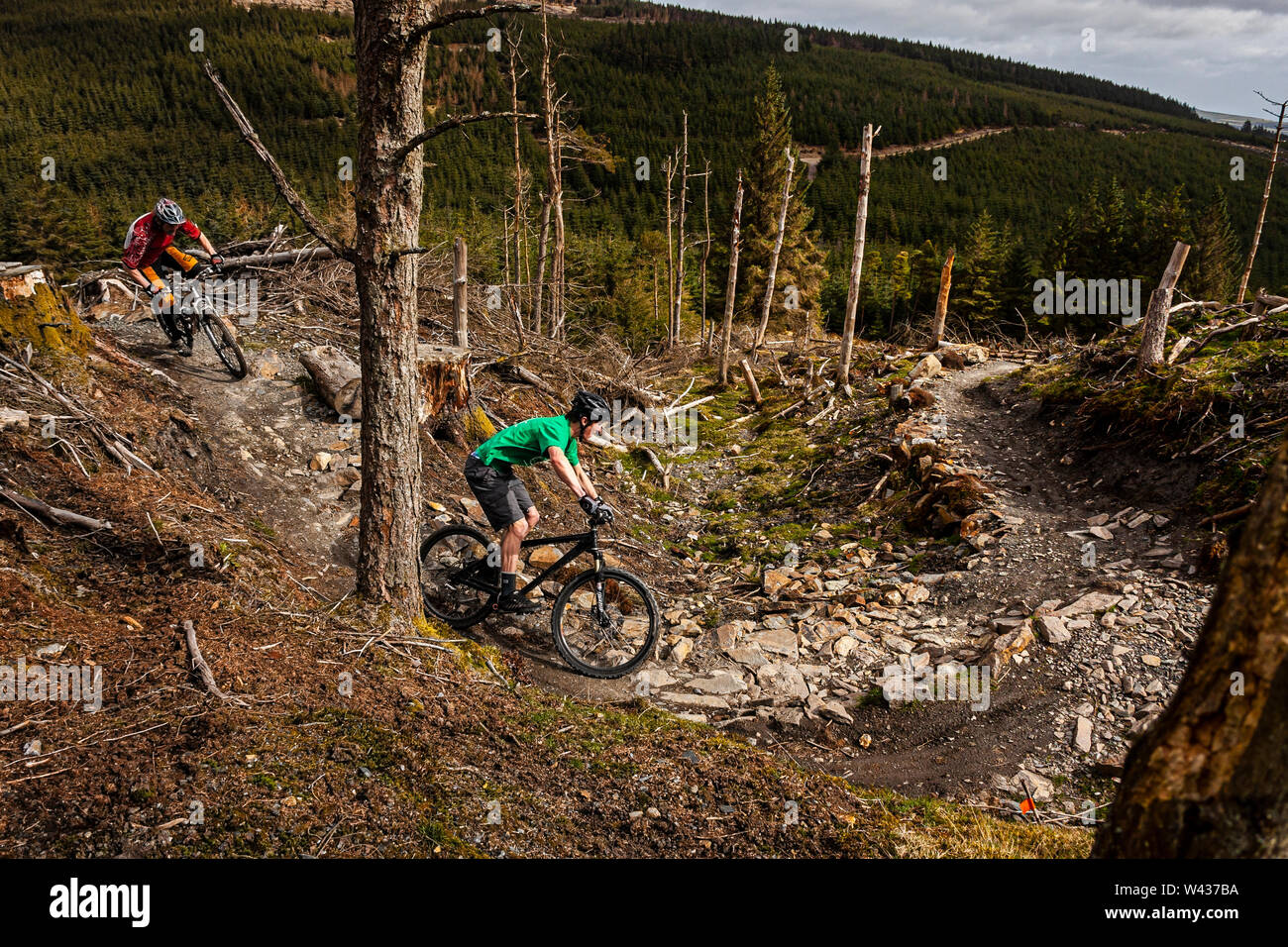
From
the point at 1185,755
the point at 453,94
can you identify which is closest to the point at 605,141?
the point at 1185,755

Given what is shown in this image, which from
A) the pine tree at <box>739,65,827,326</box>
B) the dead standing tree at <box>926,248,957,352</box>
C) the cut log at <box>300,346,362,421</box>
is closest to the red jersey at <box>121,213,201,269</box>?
the cut log at <box>300,346,362,421</box>

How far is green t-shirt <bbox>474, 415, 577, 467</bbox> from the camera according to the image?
19.8 ft

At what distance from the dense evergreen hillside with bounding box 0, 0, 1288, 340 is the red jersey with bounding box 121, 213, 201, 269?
1268 inches

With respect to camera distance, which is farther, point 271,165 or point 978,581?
point 978,581

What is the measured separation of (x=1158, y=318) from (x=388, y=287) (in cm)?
1038

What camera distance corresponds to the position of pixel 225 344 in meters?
8.52

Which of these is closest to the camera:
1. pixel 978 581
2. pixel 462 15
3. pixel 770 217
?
pixel 462 15

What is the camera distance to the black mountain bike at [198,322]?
8.23 meters

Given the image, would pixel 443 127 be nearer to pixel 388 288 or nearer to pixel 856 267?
pixel 388 288

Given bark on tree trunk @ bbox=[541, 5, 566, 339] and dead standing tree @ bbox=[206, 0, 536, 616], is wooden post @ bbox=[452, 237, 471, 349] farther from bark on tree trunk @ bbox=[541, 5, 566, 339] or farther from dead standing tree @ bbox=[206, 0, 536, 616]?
bark on tree trunk @ bbox=[541, 5, 566, 339]

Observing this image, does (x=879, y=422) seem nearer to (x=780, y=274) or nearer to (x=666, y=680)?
(x=666, y=680)

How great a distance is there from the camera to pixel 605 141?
18016 millimetres

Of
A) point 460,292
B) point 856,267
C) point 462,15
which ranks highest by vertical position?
point 856,267

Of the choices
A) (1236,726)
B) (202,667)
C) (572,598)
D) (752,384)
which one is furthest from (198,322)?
(752,384)
